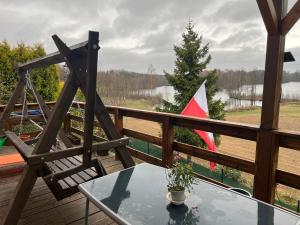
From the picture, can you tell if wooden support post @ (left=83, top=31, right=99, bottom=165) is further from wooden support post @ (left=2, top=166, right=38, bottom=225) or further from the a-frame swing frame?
wooden support post @ (left=2, top=166, right=38, bottom=225)

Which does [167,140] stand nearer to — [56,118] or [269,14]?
[56,118]

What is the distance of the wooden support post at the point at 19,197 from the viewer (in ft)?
6.30

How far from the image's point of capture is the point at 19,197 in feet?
6.34

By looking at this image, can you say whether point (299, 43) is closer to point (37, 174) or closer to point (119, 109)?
point (119, 109)

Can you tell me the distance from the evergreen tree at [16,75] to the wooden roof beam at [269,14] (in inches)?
229

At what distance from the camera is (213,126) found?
2443 millimetres

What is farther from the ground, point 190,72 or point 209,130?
point 190,72

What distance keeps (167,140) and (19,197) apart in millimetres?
1666

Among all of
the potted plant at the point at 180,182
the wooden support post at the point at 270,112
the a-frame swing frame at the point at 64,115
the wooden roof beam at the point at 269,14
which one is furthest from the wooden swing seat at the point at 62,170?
the wooden roof beam at the point at 269,14

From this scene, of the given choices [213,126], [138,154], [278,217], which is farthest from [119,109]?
[278,217]

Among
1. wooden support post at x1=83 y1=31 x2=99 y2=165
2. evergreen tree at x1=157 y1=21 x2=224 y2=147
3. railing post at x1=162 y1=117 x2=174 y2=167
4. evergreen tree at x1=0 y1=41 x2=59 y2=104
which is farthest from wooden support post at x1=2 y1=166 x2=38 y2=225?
evergreen tree at x1=157 y1=21 x2=224 y2=147

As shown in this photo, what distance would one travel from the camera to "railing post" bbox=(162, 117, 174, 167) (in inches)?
116

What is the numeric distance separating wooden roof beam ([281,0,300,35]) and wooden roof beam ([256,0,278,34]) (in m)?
0.06

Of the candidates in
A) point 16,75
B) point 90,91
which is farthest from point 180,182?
point 16,75
